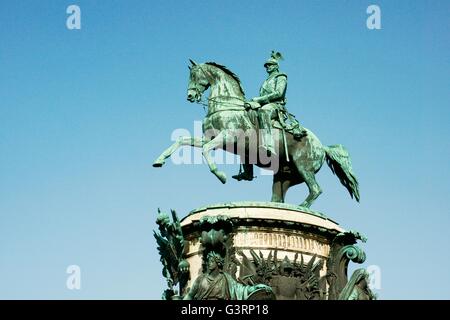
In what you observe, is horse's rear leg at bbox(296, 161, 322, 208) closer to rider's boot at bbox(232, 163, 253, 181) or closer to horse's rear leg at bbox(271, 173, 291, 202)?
horse's rear leg at bbox(271, 173, 291, 202)

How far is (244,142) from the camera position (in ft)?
76.1

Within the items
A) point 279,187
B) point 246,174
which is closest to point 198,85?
point 246,174

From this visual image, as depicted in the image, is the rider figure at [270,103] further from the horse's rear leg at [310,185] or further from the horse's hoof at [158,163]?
the horse's hoof at [158,163]

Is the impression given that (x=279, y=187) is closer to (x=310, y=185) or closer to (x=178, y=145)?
(x=310, y=185)

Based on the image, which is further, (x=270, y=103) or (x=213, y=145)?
(x=270, y=103)

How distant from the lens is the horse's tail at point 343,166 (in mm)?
24422

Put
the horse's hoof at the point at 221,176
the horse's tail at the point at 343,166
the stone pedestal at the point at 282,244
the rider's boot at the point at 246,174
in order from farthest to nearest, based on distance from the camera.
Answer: the horse's tail at the point at 343,166 < the rider's boot at the point at 246,174 < the horse's hoof at the point at 221,176 < the stone pedestal at the point at 282,244

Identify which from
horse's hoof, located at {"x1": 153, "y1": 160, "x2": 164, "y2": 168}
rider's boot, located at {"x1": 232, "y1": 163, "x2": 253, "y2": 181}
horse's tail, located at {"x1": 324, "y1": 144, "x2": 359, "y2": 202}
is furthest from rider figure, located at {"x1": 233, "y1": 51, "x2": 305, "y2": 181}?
horse's hoof, located at {"x1": 153, "y1": 160, "x2": 164, "y2": 168}

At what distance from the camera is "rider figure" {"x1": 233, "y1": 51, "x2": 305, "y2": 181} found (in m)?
23.0

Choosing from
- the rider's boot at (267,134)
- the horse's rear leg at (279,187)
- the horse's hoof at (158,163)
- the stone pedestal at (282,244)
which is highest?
the rider's boot at (267,134)

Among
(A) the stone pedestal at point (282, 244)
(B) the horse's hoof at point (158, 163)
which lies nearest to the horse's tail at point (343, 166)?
(A) the stone pedestal at point (282, 244)

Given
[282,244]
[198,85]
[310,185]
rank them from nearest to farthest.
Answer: [282,244]
[310,185]
[198,85]

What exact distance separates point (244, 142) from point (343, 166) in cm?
292

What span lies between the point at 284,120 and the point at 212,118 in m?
1.75
